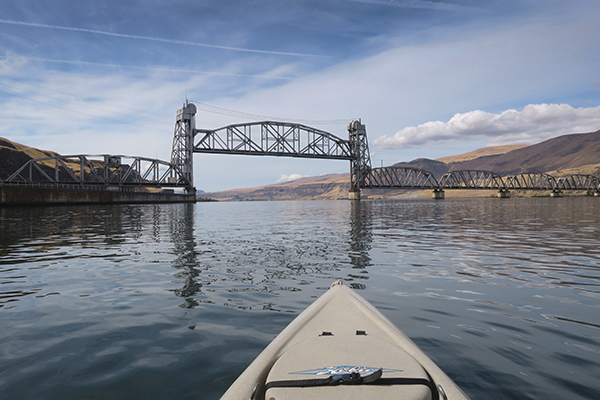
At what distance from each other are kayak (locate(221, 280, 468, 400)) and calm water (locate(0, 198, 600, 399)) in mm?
920

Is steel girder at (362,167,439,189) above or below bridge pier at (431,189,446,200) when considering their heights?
above

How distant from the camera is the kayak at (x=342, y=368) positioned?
8.48ft

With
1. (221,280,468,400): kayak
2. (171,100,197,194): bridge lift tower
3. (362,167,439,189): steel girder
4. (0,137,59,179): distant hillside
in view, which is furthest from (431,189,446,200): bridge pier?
(0,137,59,179): distant hillside

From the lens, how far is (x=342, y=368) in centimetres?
285

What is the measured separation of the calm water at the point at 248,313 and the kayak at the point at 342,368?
920mm

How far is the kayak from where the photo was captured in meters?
2.59

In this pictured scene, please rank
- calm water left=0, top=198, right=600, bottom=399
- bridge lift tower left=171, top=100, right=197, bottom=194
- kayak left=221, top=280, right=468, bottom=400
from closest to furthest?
1. kayak left=221, top=280, right=468, bottom=400
2. calm water left=0, top=198, right=600, bottom=399
3. bridge lift tower left=171, top=100, right=197, bottom=194

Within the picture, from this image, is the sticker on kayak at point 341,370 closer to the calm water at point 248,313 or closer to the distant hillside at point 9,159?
the calm water at point 248,313

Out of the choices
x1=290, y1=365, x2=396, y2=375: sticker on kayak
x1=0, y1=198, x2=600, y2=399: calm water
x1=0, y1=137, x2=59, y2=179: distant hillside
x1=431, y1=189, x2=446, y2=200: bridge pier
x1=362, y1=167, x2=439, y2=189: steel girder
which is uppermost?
x1=0, y1=137, x2=59, y2=179: distant hillside

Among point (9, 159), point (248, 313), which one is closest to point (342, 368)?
point (248, 313)

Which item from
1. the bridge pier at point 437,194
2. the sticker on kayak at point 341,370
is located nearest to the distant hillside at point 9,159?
the sticker on kayak at point 341,370

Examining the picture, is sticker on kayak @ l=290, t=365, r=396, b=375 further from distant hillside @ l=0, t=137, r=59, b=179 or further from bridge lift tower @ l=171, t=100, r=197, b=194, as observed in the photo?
distant hillside @ l=0, t=137, r=59, b=179

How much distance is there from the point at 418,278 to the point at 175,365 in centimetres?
620

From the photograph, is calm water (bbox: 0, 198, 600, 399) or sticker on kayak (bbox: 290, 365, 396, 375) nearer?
sticker on kayak (bbox: 290, 365, 396, 375)
